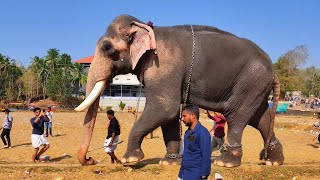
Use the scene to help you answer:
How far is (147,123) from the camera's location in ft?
24.8

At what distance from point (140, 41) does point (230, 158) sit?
2.93m

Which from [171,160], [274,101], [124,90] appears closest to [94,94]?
[171,160]

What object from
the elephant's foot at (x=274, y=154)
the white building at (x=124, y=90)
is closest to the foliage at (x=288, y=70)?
the white building at (x=124, y=90)

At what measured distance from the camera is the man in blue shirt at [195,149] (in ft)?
16.4

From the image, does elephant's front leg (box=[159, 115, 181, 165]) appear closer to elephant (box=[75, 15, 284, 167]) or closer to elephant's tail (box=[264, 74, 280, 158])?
elephant (box=[75, 15, 284, 167])

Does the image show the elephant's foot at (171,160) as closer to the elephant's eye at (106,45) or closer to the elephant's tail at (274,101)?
the elephant's tail at (274,101)

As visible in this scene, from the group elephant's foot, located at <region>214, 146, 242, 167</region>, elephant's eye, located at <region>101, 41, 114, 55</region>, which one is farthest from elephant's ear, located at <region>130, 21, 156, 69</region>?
elephant's foot, located at <region>214, 146, 242, 167</region>

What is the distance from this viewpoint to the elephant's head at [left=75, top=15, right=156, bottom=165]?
25.8 ft

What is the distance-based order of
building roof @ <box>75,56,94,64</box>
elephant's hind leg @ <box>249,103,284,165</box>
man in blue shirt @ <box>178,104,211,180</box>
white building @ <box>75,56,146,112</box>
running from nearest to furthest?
man in blue shirt @ <box>178,104,211,180</box>, elephant's hind leg @ <box>249,103,284,165</box>, white building @ <box>75,56,146,112</box>, building roof @ <box>75,56,94,64</box>

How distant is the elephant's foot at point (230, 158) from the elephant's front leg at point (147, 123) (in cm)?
139

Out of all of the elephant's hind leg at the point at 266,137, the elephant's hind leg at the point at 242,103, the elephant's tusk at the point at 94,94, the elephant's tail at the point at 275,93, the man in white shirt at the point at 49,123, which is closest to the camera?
the elephant's tusk at the point at 94,94

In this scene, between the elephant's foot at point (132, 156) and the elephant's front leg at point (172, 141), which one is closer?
the elephant's foot at point (132, 156)

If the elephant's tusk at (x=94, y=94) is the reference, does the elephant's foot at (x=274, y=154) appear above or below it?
below

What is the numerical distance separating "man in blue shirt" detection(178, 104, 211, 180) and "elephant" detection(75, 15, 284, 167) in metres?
2.37
